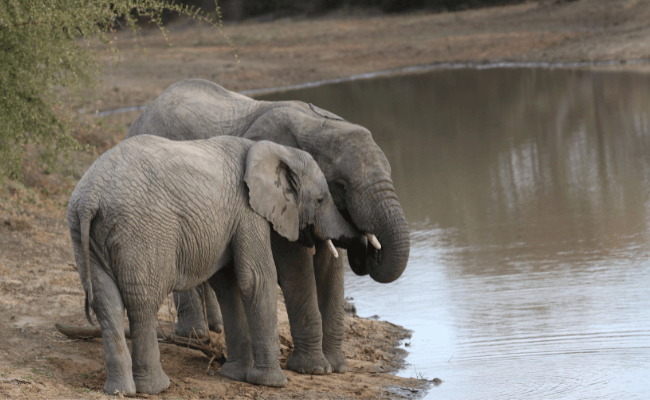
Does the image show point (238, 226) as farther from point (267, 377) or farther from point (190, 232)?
point (267, 377)

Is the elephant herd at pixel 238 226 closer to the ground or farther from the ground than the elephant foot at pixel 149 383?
farther from the ground

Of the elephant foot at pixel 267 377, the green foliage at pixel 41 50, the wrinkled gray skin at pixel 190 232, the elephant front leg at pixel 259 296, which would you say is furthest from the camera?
the green foliage at pixel 41 50

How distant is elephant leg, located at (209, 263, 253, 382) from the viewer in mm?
5754

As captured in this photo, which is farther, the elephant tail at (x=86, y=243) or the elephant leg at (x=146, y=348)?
the elephant leg at (x=146, y=348)

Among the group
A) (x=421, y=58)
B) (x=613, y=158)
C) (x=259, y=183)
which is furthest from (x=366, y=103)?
(x=259, y=183)

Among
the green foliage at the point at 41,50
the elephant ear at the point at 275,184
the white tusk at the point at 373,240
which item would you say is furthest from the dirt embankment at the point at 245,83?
the elephant ear at the point at 275,184

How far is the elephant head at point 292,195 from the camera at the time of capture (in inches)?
214

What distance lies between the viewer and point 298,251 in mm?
5945

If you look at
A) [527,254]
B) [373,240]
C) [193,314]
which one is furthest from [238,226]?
[527,254]

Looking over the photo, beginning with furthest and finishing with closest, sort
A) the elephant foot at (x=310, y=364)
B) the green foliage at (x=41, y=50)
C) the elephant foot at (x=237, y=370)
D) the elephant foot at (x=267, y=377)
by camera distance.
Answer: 1. the green foliage at (x=41, y=50)
2. the elephant foot at (x=310, y=364)
3. the elephant foot at (x=237, y=370)
4. the elephant foot at (x=267, y=377)

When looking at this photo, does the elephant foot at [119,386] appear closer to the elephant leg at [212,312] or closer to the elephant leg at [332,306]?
the elephant leg at [332,306]

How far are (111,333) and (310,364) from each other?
1.71 metres

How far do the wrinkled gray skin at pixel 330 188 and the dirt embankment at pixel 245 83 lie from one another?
32 cm

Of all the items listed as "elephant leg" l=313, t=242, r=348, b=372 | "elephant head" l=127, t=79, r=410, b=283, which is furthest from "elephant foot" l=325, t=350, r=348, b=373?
"elephant head" l=127, t=79, r=410, b=283
